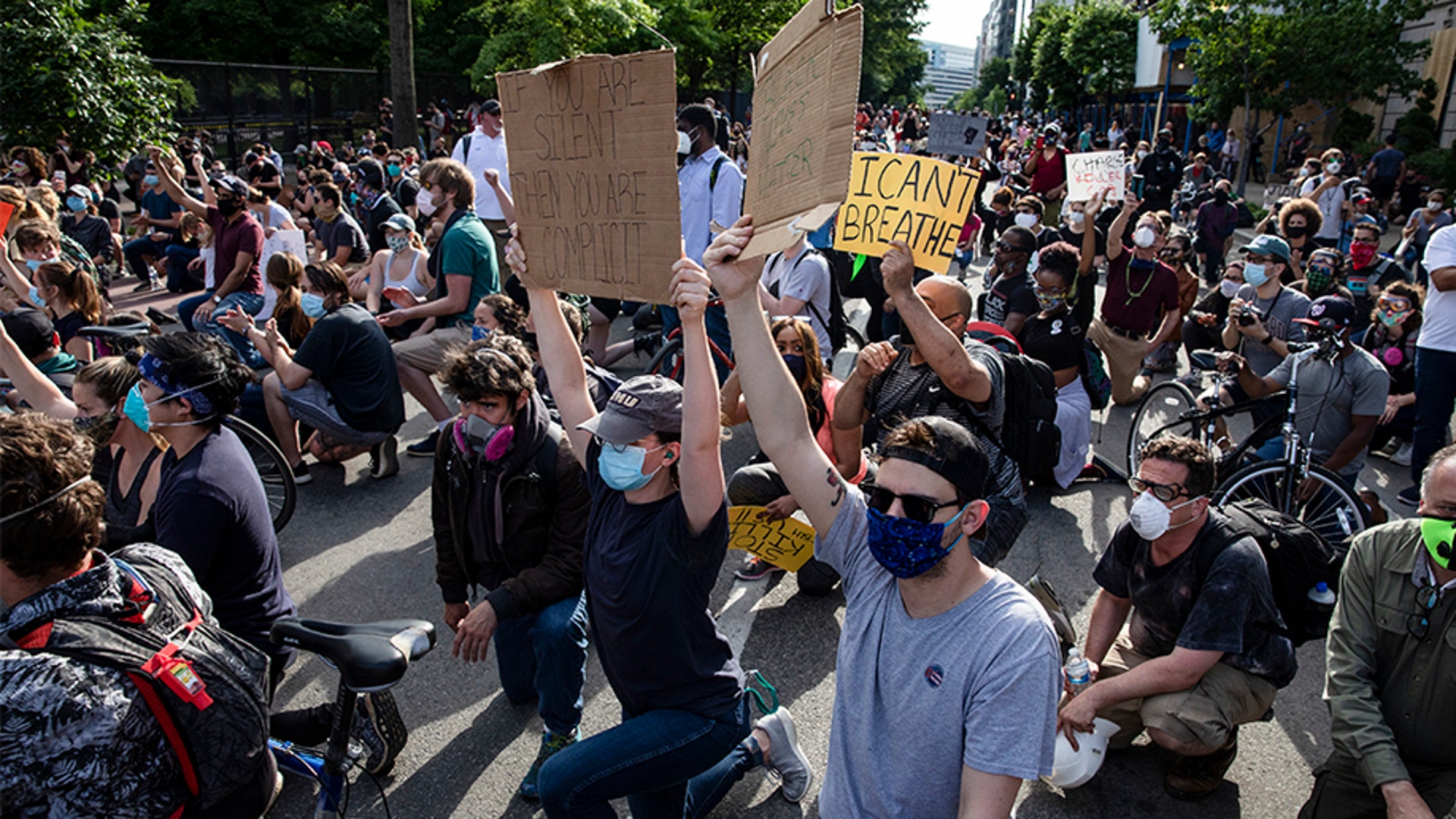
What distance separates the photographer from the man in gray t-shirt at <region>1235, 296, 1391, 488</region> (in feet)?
17.3

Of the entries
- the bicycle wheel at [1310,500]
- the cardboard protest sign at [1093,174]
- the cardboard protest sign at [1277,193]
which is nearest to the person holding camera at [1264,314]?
the bicycle wheel at [1310,500]

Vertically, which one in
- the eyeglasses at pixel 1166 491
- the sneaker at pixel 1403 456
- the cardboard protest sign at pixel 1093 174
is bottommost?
the sneaker at pixel 1403 456

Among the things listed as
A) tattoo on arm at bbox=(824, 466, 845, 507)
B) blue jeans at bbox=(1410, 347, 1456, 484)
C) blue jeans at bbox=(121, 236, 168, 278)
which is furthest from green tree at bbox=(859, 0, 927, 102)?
tattoo on arm at bbox=(824, 466, 845, 507)

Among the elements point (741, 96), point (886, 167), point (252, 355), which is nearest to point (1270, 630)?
point (886, 167)

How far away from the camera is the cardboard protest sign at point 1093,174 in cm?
904

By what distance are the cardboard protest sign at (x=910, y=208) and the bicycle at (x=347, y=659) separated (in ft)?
7.68

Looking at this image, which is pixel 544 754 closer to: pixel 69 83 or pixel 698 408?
pixel 698 408

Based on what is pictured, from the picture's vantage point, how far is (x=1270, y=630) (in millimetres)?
3480

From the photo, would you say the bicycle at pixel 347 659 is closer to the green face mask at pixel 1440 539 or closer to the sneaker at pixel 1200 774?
the sneaker at pixel 1200 774

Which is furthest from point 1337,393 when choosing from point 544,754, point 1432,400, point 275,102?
point 275,102

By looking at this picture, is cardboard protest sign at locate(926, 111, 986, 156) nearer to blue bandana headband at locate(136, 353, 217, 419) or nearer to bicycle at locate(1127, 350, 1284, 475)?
bicycle at locate(1127, 350, 1284, 475)

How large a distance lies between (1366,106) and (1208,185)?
15496 millimetres

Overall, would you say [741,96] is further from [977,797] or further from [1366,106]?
[977,797]

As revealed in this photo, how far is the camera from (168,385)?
3.72 meters
